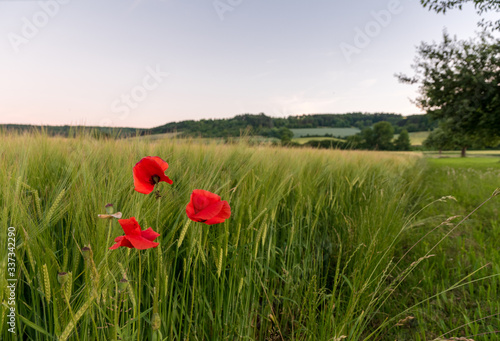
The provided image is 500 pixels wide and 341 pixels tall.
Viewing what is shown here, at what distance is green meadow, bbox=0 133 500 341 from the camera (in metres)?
0.61

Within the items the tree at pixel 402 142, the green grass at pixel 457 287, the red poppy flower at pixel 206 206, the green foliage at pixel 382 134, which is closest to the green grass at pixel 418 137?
the tree at pixel 402 142

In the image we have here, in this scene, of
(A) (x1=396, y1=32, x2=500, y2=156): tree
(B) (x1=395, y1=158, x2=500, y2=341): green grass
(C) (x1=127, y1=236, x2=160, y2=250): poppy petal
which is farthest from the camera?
(A) (x1=396, y1=32, x2=500, y2=156): tree

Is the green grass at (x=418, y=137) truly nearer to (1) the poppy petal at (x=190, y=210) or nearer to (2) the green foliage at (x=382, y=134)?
(2) the green foliage at (x=382, y=134)

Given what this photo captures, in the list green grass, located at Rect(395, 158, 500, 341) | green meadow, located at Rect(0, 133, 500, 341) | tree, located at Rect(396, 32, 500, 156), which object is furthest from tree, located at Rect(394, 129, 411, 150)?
green meadow, located at Rect(0, 133, 500, 341)

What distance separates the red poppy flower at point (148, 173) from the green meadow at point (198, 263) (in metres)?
0.06

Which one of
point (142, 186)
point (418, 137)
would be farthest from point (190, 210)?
point (418, 137)

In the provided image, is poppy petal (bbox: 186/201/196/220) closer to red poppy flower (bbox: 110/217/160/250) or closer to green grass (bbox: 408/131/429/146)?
red poppy flower (bbox: 110/217/160/250)

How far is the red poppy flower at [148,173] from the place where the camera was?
58cm

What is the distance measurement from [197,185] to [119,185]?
0.27m

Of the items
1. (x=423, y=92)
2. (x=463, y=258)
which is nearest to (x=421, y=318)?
(x=463, y=258)

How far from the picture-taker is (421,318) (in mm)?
1346

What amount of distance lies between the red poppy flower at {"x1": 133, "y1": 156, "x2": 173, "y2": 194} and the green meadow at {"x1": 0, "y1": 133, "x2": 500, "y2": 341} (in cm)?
6

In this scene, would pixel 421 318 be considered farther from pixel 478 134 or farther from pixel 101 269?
pixel 478 134

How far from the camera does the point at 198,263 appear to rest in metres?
0.92
